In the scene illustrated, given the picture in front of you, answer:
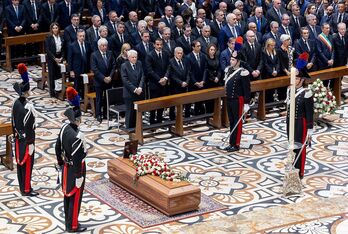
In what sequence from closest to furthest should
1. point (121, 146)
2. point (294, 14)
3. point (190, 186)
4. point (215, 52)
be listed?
point (190, 186)
point (121, 146)
point (215, 52)
point (294, 14)

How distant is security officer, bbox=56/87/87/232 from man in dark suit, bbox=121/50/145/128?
162 inches

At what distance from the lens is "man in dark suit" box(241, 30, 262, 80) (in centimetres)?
1789

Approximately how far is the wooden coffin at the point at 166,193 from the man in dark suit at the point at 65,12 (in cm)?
811

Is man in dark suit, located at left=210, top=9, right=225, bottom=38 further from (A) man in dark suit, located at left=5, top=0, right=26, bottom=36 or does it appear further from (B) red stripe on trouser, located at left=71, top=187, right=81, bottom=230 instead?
(B) red stripe on trouser, located at left=71, top=187, right=81, bottom=230

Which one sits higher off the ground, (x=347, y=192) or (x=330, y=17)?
(x=330, y=17)

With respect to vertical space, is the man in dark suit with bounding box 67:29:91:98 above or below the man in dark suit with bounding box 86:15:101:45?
below

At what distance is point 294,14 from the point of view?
21266 millimetres

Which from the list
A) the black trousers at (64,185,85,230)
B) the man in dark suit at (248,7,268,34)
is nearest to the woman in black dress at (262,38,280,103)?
the man in dark suit at (248,7,268,34)

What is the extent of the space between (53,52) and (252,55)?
391cm

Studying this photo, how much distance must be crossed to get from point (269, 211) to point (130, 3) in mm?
10074

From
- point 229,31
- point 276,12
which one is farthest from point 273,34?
point 276,12

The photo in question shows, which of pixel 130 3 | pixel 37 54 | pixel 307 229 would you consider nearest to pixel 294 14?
pixel 130 3

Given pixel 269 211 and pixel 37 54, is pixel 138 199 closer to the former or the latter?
pixel 269 211

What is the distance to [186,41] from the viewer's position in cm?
1898
